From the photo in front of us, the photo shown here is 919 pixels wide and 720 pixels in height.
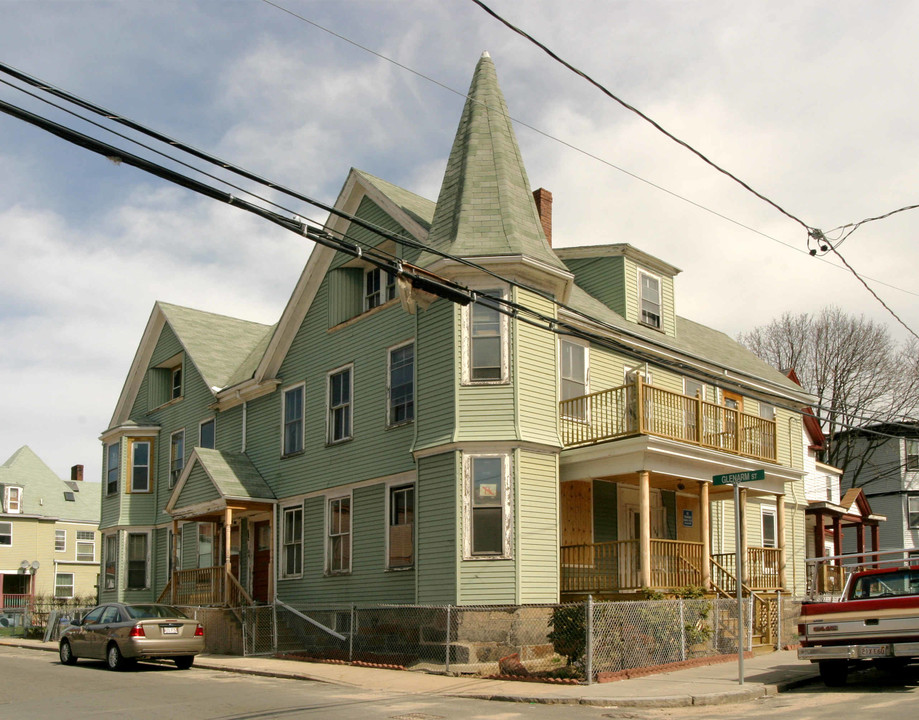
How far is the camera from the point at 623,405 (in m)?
21.3

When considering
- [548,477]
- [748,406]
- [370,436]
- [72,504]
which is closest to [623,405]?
[548,477]

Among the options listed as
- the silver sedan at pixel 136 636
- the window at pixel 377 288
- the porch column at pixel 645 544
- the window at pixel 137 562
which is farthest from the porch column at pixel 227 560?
the porch column at pixel 645 544

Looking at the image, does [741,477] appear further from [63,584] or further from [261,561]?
[63,584]

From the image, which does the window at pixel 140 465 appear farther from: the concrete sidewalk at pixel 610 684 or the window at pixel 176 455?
the concrete sidewalk at pixel 610 684

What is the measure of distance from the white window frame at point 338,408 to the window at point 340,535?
143cm

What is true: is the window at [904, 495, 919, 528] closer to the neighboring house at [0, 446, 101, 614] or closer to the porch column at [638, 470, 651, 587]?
the porch column at [638, 470, 651, 587]

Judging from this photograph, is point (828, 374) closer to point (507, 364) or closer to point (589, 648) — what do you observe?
point (507, 364)

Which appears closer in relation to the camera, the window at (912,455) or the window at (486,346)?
the window at (486,346)

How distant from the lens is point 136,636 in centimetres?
1791

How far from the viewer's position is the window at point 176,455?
96.1ft

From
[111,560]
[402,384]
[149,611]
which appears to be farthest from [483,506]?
[111,560]

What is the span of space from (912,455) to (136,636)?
3726cm

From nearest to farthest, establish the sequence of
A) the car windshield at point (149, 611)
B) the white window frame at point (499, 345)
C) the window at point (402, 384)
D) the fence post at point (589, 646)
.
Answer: the fence post at point (589, 646) → the car windshield at point (149, 611) → the white window frame at point (499, 345) → the window at point (402, 384)

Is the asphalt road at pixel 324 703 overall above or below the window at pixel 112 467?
below
